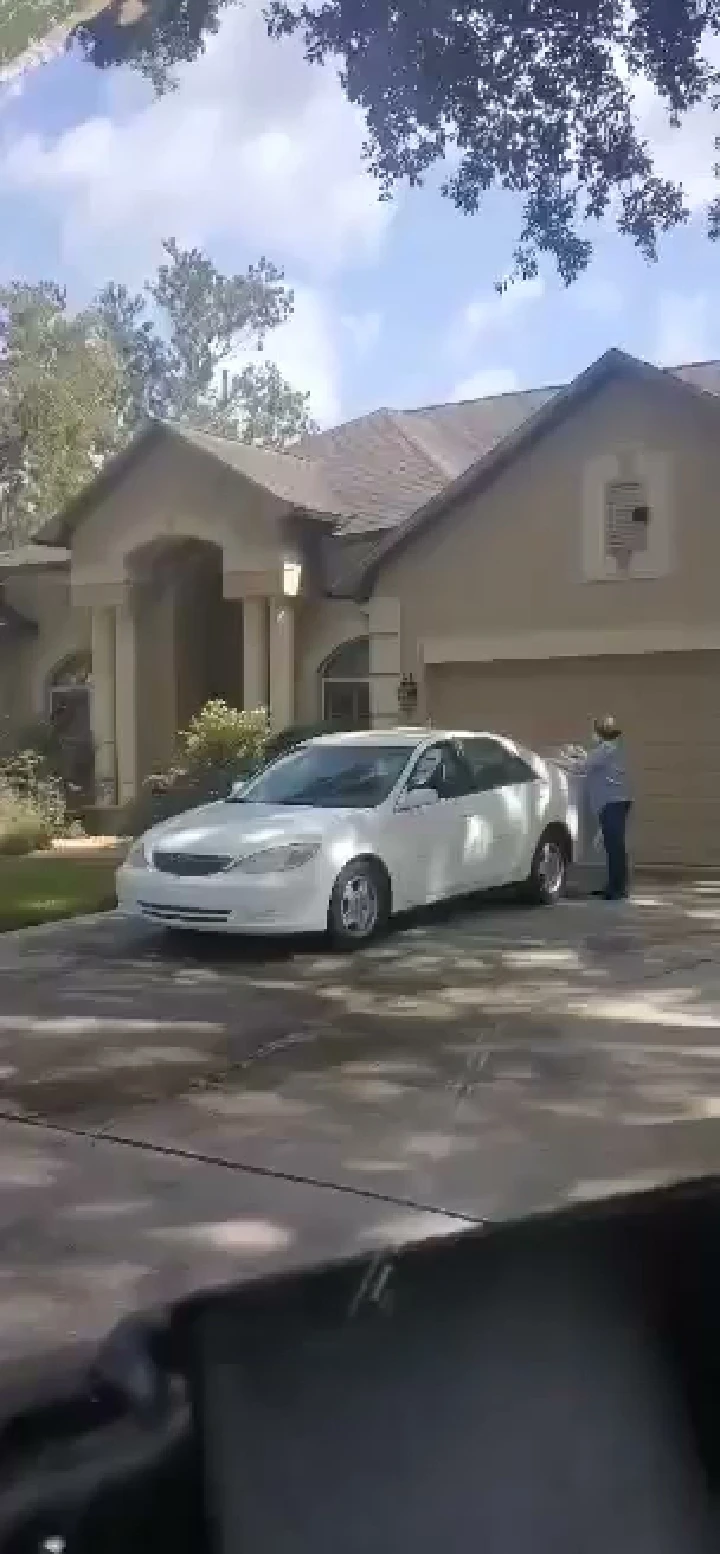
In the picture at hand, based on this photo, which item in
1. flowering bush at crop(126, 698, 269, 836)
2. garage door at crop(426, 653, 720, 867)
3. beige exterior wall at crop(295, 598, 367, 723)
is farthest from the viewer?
beige exterior wall at crop(295, 598, 367, 723)

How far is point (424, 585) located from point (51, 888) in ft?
19.5

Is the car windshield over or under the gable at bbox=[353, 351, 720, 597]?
under

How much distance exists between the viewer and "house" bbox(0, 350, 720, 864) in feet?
52.4

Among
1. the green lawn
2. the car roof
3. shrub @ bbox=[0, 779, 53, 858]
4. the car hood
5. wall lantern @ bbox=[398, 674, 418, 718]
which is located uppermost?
wall lantern @ bbox=[398, 674, 418, 718]

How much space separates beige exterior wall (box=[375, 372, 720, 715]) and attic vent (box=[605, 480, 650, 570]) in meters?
0.28

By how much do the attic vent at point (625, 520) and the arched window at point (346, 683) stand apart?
4.70m

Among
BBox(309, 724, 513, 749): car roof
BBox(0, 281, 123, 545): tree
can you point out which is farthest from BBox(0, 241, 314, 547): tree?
BBox(309, 724, 513, 749): car roof

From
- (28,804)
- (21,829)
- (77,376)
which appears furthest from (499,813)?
(77,376)

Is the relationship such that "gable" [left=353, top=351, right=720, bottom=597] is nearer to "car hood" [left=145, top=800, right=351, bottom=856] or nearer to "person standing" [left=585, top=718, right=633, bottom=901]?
"person standing" [left=585, top=718, right=633, bottom=901]

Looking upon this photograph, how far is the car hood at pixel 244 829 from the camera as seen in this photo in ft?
34.3

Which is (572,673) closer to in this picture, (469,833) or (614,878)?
(614,878)

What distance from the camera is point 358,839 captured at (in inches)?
422

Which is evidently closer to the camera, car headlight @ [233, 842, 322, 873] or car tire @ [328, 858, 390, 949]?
car headlight @ [233, 842, 322, 873]

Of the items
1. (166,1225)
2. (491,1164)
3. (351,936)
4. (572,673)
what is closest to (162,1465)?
(166,1225)
